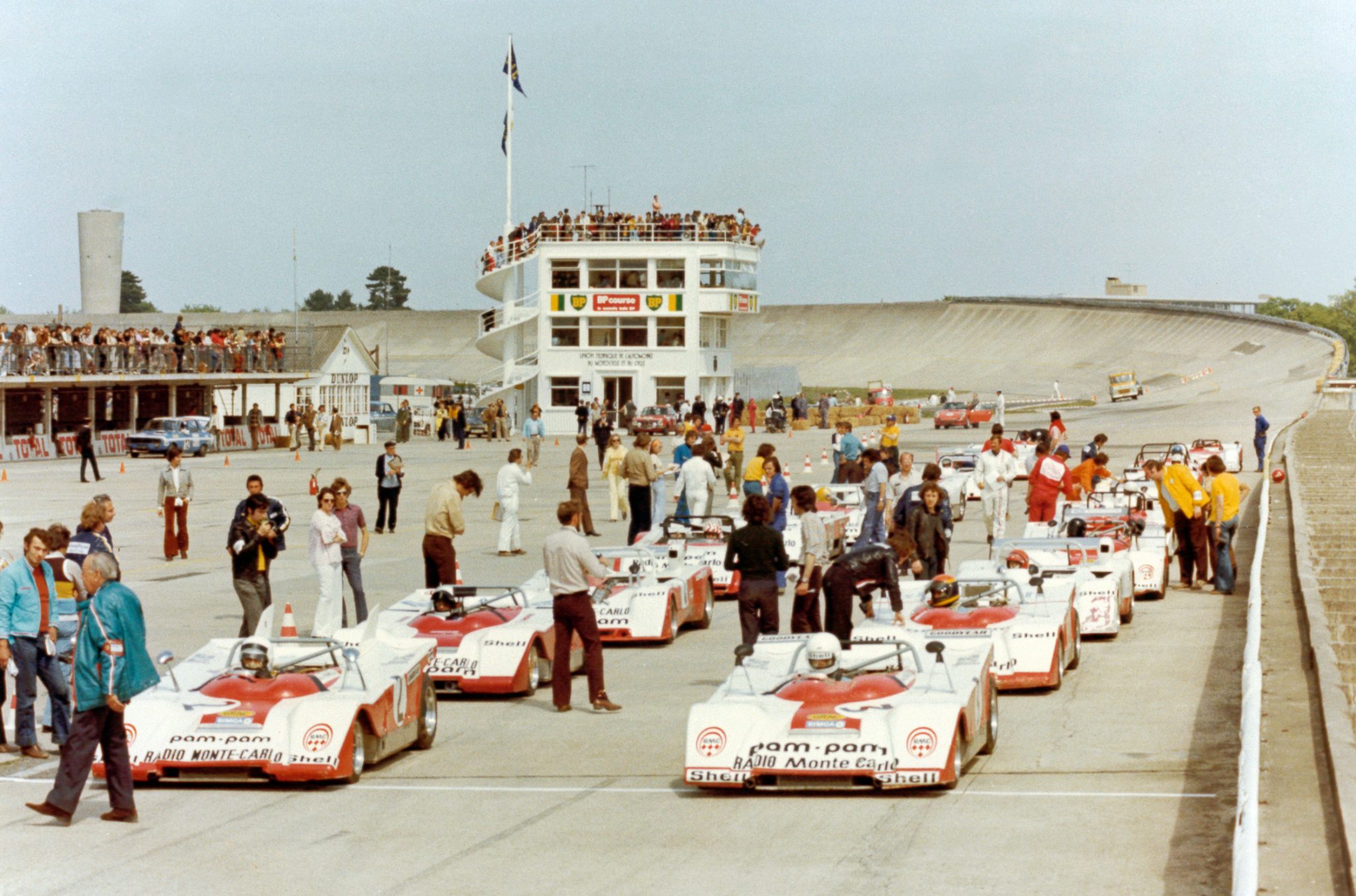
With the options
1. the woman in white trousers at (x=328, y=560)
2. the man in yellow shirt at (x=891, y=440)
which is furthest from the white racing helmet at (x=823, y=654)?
the man in yellow shirt at (x=891, y=440)

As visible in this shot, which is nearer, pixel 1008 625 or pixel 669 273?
pixel 1008 625

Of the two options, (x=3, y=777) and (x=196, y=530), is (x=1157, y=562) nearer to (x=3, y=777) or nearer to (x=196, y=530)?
(x=3, y=777)

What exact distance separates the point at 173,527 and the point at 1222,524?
53.6ft

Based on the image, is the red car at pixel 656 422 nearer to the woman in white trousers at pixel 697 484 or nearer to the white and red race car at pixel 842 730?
the woman in white trousers at pixel 697 484

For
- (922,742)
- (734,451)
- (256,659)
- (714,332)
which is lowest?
(922,742)

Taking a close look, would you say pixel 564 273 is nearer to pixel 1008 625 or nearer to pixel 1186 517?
pixel 1186 517

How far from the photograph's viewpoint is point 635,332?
3130 inches

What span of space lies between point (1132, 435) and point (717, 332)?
2221 cm

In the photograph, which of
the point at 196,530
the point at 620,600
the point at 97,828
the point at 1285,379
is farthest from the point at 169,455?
the point at 1285,379

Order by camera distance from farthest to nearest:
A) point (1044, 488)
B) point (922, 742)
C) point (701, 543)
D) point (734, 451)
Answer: point (734, 451)
point (1044, 488)
point (701, 543)
point (922, 742)

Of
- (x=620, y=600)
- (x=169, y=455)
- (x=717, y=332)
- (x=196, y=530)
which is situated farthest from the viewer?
(x=717, y=332)

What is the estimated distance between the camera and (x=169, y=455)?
27.4 m

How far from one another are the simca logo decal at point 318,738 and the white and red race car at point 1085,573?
7.62 m

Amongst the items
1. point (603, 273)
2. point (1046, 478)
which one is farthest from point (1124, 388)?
point (1046, 478)
